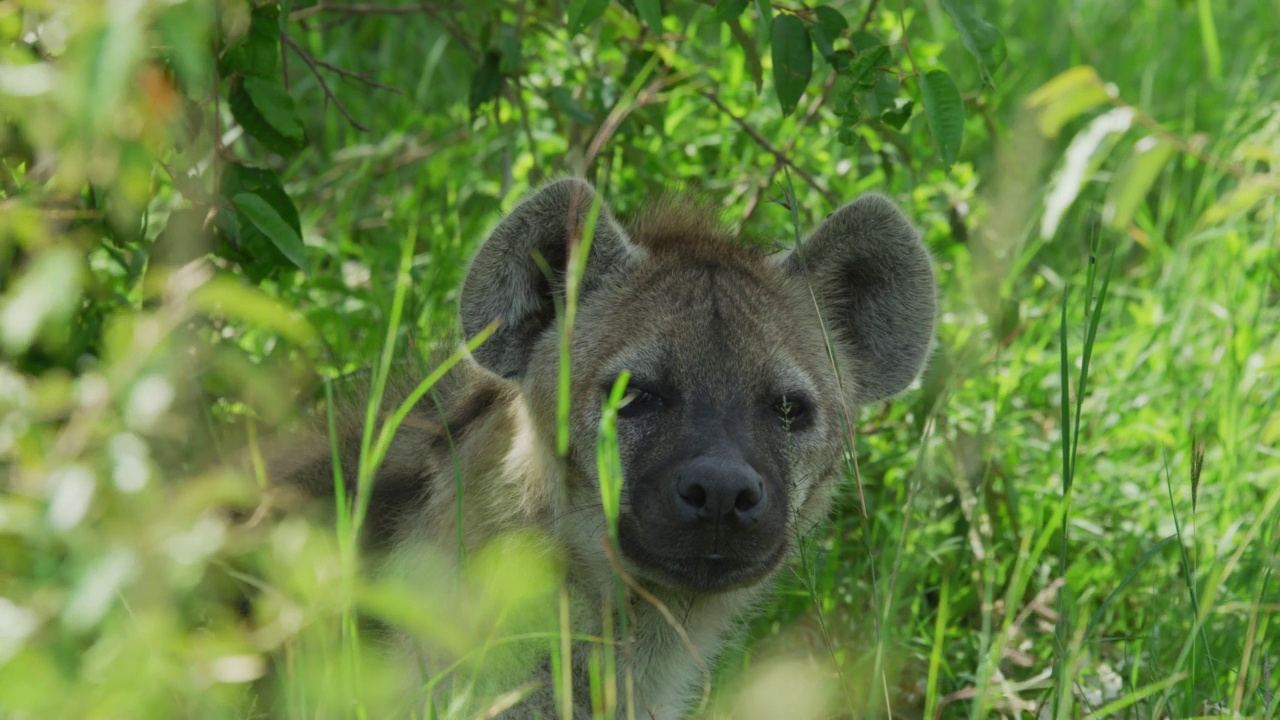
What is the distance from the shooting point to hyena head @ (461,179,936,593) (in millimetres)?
2336

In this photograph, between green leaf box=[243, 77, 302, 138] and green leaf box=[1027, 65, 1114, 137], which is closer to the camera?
green leaf box=[1027, 65, 1114, 137]

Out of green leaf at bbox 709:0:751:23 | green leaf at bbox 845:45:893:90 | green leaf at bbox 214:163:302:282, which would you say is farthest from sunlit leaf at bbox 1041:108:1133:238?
green leaf at bbox 214:163:302:282

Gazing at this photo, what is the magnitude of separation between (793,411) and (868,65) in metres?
0.65

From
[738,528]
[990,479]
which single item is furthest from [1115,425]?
[738,528]

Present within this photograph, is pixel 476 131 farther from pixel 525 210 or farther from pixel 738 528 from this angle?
pixel 738 528

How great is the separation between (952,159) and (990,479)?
1313 mm

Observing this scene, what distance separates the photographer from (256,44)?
2.61 meters

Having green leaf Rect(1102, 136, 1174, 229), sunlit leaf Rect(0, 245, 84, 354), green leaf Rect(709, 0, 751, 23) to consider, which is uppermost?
sunlit leaf Rect(0, 245, 84, 354)

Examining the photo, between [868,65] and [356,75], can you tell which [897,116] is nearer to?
[868,65]

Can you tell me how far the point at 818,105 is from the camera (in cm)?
359

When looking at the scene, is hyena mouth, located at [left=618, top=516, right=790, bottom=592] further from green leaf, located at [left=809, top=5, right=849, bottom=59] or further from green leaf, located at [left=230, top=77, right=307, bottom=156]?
green leaf, located at [left=230, top=77, right=307, bottom=156]

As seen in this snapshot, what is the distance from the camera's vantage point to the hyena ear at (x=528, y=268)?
8.39 feet

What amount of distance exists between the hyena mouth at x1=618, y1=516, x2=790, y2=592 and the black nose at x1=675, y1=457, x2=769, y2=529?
6cm

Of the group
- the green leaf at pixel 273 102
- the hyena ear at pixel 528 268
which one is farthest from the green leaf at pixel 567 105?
the green leaf at pixel 273 102
